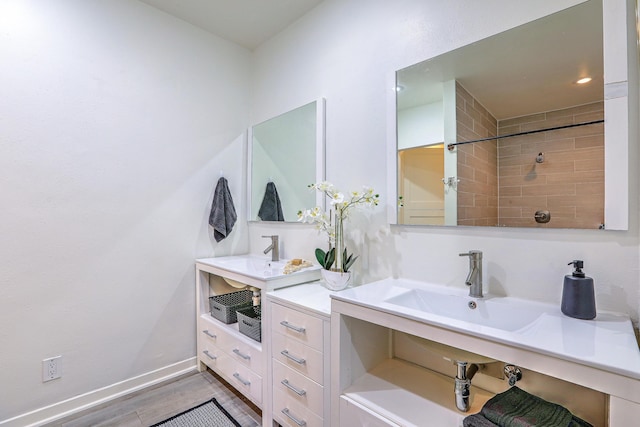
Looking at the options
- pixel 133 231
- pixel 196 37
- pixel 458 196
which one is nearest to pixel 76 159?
pixel 133 231

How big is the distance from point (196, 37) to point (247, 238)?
1.62 m

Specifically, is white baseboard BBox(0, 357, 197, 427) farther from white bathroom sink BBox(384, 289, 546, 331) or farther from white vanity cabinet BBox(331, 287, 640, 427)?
white bathroom sink BBox(384, 289, 546, 331)

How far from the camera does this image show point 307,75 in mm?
2115

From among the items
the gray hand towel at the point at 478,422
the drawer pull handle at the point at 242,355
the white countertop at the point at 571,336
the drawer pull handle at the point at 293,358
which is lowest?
the drawer pull handle at the point at 242,355

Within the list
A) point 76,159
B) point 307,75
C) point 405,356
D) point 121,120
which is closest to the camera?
point 405,356

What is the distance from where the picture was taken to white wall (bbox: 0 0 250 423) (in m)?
1.63

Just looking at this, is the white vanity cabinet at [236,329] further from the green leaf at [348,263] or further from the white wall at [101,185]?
the green leaf at [348,263]

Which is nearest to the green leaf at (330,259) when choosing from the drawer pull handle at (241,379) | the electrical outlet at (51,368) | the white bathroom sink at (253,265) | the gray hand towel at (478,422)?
the white bathroom sink at (253,265)

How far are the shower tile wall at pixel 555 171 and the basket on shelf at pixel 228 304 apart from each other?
5.57 feet

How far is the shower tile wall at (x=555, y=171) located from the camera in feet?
3.48

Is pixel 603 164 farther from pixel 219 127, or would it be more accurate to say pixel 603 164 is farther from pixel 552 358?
pixel 219 127

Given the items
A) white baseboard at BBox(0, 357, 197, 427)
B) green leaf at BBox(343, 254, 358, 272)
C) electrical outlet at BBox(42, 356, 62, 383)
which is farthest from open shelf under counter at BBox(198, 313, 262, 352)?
electrical outlet at BBox(42, 356, 62, 383)

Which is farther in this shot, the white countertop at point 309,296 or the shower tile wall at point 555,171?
the white countertop at point 309,296

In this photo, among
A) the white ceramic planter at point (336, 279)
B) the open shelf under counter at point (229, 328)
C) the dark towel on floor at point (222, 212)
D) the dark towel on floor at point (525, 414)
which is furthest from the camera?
the dark towel on floor at point (222, 212)
